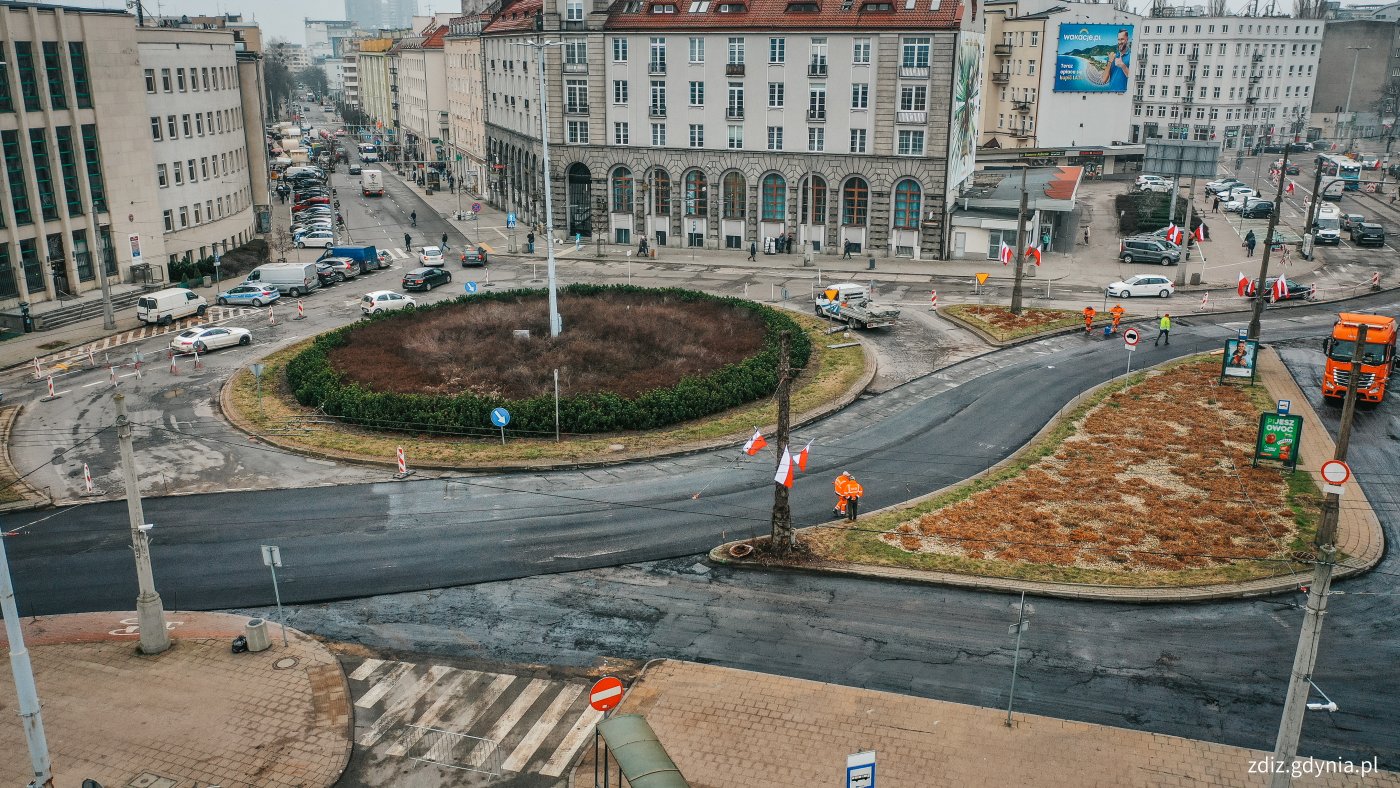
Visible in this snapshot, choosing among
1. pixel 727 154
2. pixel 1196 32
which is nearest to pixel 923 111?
pixel 727 154

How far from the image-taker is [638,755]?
1612 centimetres

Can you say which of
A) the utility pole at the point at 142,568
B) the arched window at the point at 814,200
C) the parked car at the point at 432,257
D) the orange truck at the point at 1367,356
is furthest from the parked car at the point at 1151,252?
the utility pole at the point at 142,568

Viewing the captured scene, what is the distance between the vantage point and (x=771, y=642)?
23.4 metres

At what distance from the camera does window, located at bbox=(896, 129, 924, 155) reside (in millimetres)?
71000

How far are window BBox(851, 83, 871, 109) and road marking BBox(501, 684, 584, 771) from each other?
57980 millimetres

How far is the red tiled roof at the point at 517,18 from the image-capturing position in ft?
283

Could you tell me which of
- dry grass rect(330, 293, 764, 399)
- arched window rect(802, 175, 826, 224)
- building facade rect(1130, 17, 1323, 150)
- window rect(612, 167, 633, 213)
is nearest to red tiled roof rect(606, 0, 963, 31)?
arched window rect(802, 175, 826, 224)

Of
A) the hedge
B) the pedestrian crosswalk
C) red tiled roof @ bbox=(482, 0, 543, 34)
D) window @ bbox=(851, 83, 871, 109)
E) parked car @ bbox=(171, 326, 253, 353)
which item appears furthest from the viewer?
red tiled roof @ bbox=(482, 0, 543, 34)

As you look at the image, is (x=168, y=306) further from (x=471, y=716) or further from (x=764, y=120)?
(x=471, y=716)

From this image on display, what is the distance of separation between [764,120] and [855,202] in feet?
29.1

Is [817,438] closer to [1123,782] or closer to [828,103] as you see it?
[1123,782]

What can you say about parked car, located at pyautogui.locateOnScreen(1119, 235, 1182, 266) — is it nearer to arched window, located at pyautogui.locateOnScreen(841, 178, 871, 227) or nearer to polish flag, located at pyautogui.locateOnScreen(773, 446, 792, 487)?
arched window, located at pyautogui.locateOnScreen(841, 178, 871, 227)

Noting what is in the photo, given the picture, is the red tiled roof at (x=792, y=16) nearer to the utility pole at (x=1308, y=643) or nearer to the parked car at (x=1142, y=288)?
the parked car at (x=1142, y=288)

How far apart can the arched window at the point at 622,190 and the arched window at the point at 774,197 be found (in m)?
11.2
